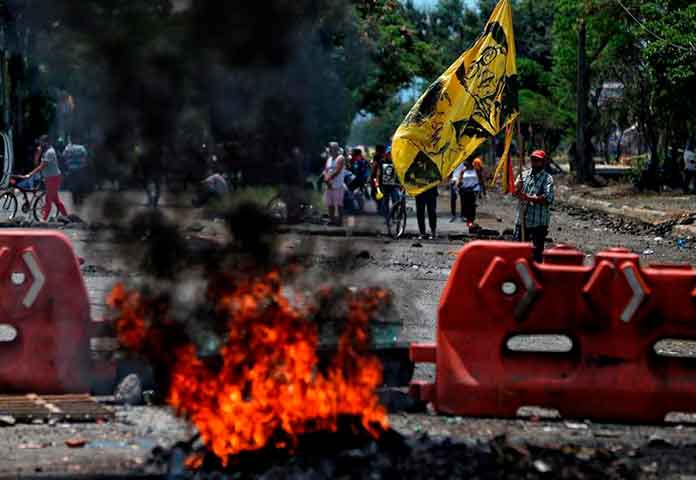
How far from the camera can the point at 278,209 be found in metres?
7.35

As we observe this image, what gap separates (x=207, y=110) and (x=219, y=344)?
4.34 feet

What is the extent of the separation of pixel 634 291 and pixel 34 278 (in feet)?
11.9

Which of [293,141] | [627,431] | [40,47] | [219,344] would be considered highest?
[40,47]

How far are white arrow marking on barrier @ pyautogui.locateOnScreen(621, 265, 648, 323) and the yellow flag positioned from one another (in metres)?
8.57

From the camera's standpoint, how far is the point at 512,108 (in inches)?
629

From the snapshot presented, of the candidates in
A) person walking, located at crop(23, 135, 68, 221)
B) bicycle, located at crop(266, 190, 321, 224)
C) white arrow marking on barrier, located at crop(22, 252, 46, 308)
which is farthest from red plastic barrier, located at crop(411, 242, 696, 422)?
person walking, located at crop(23, 135, 68, 221)

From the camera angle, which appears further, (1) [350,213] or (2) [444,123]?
(2) [444,123]

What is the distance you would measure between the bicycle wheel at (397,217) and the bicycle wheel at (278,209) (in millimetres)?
12751

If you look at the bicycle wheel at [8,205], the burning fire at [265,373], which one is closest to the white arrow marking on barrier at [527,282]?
the burning fire at [265,373]

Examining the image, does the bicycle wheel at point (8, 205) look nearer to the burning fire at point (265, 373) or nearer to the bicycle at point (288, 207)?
the bicycle at point (288, 207)

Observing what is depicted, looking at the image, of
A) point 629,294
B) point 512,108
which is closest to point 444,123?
point 512,108

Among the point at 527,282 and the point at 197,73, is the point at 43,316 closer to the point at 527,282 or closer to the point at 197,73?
the point at 197,73

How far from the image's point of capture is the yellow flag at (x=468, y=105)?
634 inches

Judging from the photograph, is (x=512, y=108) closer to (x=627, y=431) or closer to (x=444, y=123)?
(x=444, y=123)
